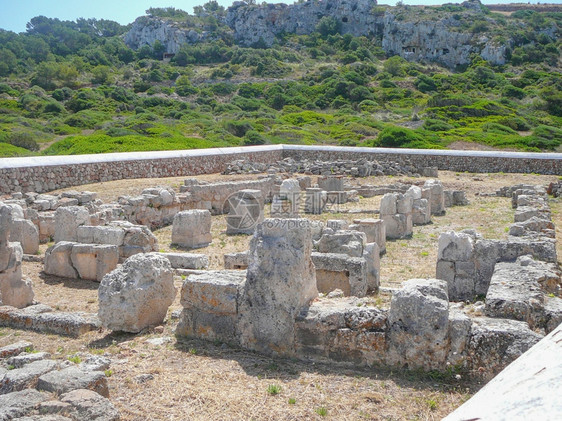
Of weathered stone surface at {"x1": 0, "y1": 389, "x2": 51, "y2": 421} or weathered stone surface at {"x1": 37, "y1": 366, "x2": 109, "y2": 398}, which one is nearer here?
weathered stone surface at {"x1": 0, "y1": 389, "x2": 51, "y2": 421}

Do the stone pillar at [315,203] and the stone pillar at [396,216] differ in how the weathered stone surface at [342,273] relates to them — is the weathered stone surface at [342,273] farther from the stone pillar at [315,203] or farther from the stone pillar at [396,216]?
the stone pillar at [315,203]

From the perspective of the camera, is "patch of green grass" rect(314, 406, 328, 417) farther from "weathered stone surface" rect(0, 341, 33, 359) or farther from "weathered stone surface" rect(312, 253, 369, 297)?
"weathered stone surface" rect(312, 253, 369, 297)

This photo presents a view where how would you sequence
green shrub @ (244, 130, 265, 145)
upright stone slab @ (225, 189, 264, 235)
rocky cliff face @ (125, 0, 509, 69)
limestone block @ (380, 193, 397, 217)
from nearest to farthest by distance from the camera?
limestone block @ (380, 193, 397, 217) → upright stone slab @ (225, 189, 264, 235) → green shrub @ (244, 130, 265, 145) → rocky cliff face @ (125, 0, 509, 69)

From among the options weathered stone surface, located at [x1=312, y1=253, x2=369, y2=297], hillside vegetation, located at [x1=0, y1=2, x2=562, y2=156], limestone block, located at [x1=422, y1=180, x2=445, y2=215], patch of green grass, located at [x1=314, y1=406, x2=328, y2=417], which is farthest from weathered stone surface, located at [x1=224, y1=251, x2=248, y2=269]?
hillside vegetation, located at [x1=0, y1=2, x2=562, y2=156]

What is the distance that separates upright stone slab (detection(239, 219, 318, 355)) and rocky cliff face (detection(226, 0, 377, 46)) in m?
90.2

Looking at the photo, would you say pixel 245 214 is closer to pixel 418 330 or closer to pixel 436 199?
pixel 436 199

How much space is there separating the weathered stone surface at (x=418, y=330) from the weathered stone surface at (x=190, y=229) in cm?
794

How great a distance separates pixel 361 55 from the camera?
76188 mm

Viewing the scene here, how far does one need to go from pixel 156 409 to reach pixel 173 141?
2678cm

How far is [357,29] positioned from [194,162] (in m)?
77.1

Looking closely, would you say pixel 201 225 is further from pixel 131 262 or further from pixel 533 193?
pixel 533 193

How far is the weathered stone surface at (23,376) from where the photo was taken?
4.66 metres

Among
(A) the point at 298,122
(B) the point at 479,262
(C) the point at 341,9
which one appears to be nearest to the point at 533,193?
(B) the point at 479,262

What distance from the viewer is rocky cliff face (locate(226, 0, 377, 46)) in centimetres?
9400
